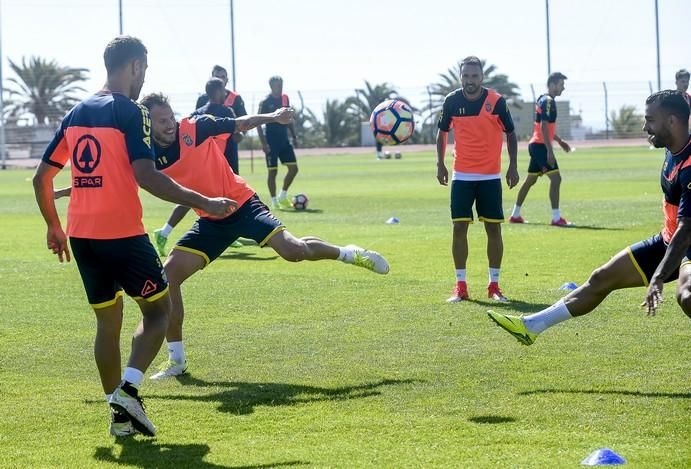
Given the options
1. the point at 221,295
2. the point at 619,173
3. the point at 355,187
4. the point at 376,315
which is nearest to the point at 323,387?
the point at 376,315

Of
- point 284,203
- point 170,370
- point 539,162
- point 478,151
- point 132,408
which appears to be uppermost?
point 478,151

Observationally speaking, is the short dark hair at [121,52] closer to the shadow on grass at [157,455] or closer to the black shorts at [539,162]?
the shadow on grass at [157,455]

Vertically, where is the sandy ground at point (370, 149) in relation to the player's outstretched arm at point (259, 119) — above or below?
above

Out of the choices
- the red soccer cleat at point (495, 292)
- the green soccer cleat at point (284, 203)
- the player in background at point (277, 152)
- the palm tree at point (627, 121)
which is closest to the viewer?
the red soccer cleat at point (495, 292)

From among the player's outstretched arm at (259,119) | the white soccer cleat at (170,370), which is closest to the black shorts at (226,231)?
the player's outstretched arm at (259,119)

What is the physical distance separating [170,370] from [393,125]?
18.4 ft

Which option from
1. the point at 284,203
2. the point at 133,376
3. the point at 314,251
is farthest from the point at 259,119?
the point at 284,203

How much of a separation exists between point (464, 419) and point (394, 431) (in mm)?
485

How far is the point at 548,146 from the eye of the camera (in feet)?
64.0

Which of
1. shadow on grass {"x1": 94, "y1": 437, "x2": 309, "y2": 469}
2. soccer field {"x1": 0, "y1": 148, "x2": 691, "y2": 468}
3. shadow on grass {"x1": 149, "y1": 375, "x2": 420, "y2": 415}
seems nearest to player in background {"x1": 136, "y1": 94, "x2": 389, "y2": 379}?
soccer field {"x1": 0, "y1": 148, "x2": 691, "y2": 468}

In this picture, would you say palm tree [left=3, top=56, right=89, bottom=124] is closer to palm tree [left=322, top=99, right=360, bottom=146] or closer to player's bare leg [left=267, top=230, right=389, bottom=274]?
palm tree [left=322, top=99, right=360, bottom=146]

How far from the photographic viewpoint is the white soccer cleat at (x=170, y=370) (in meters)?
8.69

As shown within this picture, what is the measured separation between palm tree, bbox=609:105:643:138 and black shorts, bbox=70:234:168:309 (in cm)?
6937

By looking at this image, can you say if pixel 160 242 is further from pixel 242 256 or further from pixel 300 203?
pixel 300 203
